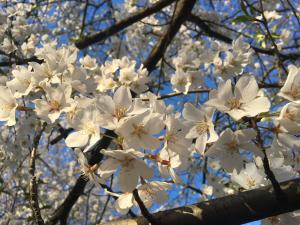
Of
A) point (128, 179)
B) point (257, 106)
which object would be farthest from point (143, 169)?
point (257, 106)

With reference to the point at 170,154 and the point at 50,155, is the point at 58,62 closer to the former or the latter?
the point at 170,154

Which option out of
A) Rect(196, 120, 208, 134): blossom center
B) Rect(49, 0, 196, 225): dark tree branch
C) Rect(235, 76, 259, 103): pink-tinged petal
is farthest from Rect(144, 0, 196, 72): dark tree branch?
Rect(196, 120, 208, 134): blossom center

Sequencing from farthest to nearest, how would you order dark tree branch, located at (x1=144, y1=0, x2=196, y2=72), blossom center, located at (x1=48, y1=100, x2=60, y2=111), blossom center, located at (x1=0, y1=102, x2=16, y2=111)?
dark tree branch, located at (x1=144, y1=0, x2=196, y2=72) < blossom center, located at (x1=0, y1=102, x2=16, y2=111) < blossom center, located at (x1=48, y1=100, x2=60, y2=111)

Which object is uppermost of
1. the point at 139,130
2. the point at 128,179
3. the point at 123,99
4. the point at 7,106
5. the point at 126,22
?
the point at 126,22

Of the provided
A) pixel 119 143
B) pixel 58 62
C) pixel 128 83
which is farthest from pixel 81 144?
pixel 128 83

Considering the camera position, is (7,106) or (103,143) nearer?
(7,106)

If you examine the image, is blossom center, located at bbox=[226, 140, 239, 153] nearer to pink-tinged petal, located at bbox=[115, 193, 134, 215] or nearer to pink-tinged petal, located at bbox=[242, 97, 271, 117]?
pink-tinged petal, located at bbox=[242, 97, 271, 117]

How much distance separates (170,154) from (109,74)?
1176 mm

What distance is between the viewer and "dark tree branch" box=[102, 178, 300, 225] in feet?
4.05

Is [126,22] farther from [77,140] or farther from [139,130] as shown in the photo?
[139,130]

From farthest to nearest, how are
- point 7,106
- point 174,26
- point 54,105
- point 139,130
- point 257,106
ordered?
point 174,26, point 7,106, point 54,105, point 257,106, point 139,130

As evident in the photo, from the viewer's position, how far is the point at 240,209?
123 centimetres

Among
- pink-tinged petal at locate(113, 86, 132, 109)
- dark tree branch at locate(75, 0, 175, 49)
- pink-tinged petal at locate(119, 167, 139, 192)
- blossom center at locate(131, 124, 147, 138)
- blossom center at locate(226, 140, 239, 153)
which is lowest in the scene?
pink-tinged petal at locate(119, 167, 139, 192)

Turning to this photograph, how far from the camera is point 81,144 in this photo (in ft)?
4.32
